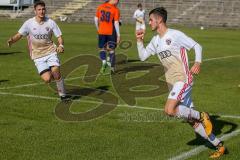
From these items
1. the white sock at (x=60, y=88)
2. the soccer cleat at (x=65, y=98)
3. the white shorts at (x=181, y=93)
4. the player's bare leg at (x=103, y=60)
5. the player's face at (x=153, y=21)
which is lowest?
the player's bare leg at (x=103, y=60)

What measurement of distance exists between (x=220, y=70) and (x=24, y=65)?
22.5 feet

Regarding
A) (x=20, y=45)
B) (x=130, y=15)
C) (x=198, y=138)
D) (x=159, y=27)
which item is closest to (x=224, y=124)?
(x=198, y=138)

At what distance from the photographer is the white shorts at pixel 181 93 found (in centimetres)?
753

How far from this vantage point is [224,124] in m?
9.62

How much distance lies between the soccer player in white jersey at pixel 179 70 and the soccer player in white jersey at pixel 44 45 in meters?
4.24

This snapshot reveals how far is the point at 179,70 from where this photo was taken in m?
7.89

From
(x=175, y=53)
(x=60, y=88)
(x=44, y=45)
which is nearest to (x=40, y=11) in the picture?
(x=44, y=45)

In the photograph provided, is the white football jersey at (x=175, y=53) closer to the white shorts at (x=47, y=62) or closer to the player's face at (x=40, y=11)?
the player's face at (x=40, y=11)

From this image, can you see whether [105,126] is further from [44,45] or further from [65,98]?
[44,45]

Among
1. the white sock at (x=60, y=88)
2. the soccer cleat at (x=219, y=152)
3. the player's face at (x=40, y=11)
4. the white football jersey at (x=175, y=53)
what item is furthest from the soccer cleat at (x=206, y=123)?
the player's face at (x=40, y=11)

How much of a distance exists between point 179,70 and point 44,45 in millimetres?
5088

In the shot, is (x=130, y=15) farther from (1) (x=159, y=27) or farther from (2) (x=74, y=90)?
(1) (x=159, y=27)

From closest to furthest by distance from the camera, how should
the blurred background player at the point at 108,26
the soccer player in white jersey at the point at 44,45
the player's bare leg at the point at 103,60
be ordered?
the soccer player in white jersey at the point at 44,45, the player's bare leg at the point at 103,60, the blurred background player at the point at 108,26

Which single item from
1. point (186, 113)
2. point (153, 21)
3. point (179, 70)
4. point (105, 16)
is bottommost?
point (105, 16)
